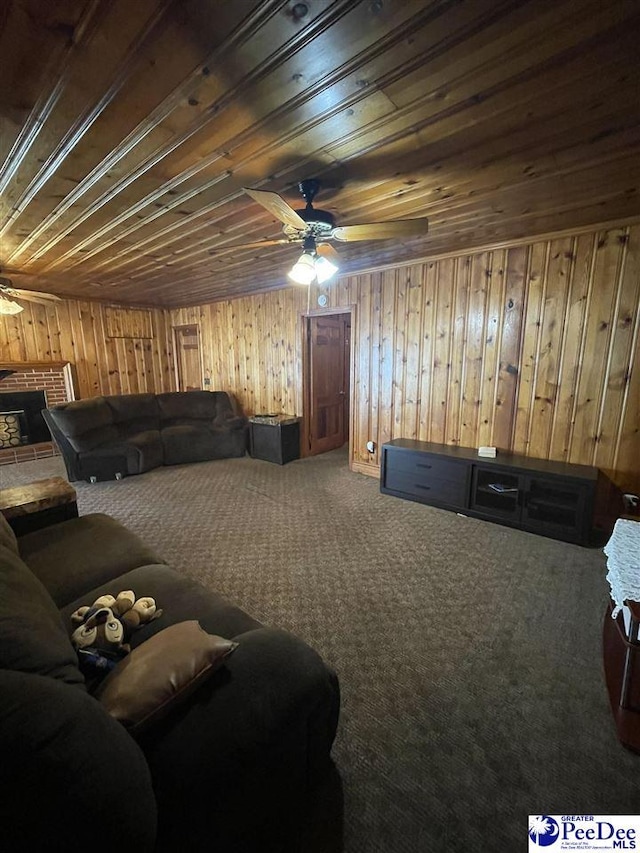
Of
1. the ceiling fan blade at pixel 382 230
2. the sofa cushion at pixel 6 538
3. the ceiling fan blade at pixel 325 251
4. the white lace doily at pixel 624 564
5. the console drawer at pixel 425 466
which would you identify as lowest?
the console drawer at pixel 425 466

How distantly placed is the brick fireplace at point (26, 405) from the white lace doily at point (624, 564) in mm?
6820

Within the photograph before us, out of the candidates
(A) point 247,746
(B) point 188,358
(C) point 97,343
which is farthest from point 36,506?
(B) point 188,358

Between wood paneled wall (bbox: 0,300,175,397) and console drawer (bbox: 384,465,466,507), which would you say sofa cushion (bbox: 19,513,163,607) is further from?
wood paneled wall (bbox: 0,300,175,397)

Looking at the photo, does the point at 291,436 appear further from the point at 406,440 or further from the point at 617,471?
the point at 617,471

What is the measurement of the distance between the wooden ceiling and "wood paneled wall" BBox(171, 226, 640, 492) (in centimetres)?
50

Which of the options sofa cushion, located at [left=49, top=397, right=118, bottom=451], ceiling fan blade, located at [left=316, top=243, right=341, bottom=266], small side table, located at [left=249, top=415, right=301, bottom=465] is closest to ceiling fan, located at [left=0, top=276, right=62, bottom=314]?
sofa cushion, located at [left=49, top=397, right=118, bottom=451]

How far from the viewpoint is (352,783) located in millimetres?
1323

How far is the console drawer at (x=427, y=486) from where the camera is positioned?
3492 millimetres

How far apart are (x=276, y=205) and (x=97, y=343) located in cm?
559

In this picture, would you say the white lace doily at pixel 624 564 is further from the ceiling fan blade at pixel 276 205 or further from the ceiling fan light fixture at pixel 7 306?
the ceiling fan light fixture at pixel 7 306

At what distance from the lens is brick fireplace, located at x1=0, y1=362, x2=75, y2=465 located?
17.5 feet

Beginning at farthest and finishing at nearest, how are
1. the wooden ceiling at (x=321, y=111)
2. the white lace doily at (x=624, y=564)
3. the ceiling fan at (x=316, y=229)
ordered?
the ceiling fan at (x=316, y=229), the white lace doily at (x=624, y=564), the wooden ceiling at (x=321, y=111)

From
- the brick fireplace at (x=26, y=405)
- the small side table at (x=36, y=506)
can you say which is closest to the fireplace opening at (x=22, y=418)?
the brick fireplace at (x=26, y=405)

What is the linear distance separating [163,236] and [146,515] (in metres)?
2.53
